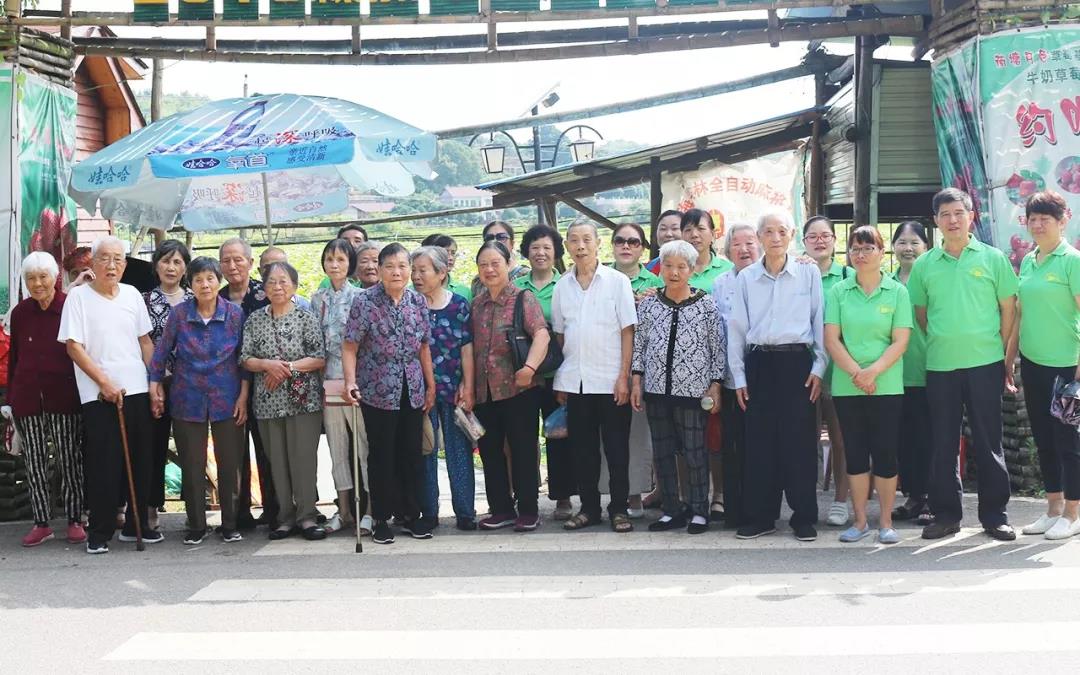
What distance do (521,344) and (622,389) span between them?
667 millimetres

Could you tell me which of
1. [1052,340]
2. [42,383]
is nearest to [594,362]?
[1052,340]

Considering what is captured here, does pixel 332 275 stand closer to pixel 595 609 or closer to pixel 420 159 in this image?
pixel 420 159

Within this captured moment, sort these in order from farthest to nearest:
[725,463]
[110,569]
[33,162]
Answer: [33,162] → [725,463] → [110,569]

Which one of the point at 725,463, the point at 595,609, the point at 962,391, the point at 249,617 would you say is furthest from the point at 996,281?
the point at 249,617

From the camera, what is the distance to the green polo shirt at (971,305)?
21.0 ft

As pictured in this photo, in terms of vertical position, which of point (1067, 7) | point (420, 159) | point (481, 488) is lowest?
point (481, 488)

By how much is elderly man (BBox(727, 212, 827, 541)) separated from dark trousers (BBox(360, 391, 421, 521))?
1.95 m

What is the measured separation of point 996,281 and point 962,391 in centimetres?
65

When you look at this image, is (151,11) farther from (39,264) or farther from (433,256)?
(433,256)

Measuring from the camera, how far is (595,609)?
5.20 meters

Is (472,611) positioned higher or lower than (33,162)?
lower

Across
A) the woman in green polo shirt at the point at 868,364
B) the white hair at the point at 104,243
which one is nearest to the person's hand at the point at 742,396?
the woman in green polo shirt at the point at 868,364

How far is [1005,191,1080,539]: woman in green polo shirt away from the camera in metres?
6.35

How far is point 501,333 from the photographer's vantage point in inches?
273
